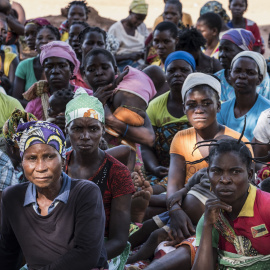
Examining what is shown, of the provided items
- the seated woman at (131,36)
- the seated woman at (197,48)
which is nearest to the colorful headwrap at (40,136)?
the seated woman at (197,48)

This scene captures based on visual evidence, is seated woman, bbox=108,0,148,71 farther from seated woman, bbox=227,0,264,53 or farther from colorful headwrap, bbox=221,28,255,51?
colorful headwrap, bbox=221,28,255,51

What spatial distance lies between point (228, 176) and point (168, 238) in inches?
43.3

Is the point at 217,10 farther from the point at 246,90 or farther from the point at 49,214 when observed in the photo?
the point at 49,214

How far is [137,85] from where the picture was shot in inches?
190

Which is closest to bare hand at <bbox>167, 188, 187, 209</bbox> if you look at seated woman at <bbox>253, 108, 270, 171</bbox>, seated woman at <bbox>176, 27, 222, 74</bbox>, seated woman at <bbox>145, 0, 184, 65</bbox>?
seated woman at <bbox>253, 108, 270, 171</bbox>

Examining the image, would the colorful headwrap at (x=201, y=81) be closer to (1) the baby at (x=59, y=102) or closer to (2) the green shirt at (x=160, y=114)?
(2) the green shirt at (x=160, y=114)

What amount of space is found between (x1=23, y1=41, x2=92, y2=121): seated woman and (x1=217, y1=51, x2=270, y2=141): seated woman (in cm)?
147

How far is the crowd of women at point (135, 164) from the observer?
3061 millimetres

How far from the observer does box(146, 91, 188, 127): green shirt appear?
5148 mm

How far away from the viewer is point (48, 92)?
526 centimetres

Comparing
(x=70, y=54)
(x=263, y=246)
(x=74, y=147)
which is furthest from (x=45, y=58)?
(x=263, y=246)

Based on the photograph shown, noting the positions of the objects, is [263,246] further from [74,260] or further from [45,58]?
[45,58]

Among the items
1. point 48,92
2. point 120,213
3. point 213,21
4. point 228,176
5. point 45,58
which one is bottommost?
point 120,213

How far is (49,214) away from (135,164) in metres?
1.89
